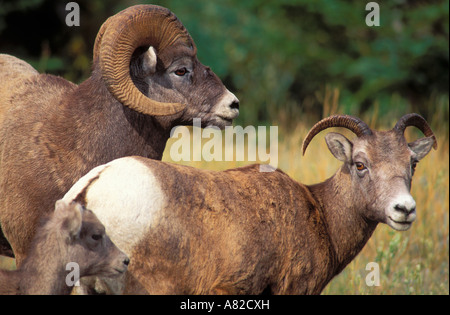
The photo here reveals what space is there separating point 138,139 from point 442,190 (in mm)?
6143

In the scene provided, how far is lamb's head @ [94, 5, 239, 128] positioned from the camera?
6090mm

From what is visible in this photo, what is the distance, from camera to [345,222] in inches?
246

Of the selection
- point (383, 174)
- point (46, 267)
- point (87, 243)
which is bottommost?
point (46, 267)

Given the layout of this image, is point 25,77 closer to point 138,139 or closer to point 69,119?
point 69,119

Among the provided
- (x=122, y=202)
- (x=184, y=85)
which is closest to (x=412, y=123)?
(x=184, y=85)

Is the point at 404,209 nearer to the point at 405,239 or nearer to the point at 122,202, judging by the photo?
the point at 122,202

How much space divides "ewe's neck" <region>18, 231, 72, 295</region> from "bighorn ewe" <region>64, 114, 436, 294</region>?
397mm

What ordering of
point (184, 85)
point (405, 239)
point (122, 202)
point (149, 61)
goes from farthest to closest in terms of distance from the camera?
1. point (405, 239)
2. point (184, 85)
3. point (149, 61)
4. point (122, 202)

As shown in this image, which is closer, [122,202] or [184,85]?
[122,202]

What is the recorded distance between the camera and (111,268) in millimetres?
4828

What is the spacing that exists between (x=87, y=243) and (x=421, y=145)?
3309 mm

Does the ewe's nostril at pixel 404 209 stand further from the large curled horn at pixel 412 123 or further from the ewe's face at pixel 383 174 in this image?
the large curled horn at pixel 412 123
